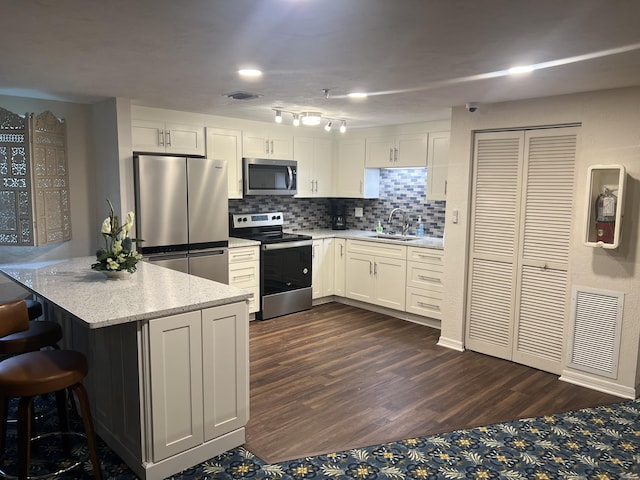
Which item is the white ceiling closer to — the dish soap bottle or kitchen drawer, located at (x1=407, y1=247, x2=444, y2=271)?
kitchen drawer, located at (x1=407, y1=247, x2=444, y2=271)

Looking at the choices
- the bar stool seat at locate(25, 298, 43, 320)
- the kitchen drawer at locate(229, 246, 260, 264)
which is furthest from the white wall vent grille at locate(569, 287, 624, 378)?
the bar stool seat at locate(25, 298, 43, 320)

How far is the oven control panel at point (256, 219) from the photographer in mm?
5426

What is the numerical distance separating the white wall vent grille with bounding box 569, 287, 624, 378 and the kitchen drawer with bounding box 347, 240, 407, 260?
1886 mm

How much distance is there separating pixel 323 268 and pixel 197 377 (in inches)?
133

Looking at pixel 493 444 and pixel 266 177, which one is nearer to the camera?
pixel 493 444

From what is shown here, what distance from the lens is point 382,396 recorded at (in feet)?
11.3

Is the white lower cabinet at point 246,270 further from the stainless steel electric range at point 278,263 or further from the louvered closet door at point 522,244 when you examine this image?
the louvered closet door at point 522,244

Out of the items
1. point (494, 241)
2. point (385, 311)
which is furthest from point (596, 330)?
point (385, 311)

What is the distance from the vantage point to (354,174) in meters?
6.02

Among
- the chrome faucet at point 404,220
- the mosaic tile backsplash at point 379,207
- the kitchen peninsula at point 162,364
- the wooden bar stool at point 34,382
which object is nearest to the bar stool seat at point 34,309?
the kitchen peninsula at point 162,364

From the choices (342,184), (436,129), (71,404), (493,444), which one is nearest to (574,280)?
(493,444)

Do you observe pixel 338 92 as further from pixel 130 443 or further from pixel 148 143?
pixel 130 443

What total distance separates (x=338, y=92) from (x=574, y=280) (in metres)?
2.33

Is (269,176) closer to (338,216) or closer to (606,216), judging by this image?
(338,216)
